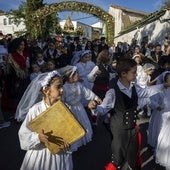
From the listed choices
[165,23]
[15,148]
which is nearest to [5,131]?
[15,148]

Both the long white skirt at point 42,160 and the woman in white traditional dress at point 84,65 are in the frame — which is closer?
the long white skirt at point 42,160

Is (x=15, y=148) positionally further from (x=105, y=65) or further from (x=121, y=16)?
(x=121, y=16)

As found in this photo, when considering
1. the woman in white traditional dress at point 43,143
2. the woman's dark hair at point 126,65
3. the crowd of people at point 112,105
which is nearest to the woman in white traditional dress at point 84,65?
the crowd of people at point 112,105

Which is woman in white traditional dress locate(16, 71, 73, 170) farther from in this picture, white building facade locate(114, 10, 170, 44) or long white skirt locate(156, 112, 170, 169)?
white building facade locate(114, 10, 170, 44)

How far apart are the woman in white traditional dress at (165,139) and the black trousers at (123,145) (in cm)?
98

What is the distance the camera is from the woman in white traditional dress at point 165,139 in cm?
525

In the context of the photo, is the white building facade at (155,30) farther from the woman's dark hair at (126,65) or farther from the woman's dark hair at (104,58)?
the woman's dark hair at (126,65)

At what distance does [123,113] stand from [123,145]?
40 centimetres

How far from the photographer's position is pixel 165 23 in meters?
19.4

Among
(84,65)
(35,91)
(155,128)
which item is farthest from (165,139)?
(84,65)

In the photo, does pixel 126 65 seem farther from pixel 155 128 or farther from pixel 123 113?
pixel 155 128

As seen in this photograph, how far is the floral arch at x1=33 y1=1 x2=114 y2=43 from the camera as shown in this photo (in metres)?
23.6

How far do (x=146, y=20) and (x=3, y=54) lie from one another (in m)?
15.7

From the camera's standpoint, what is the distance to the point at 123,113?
171 inches
